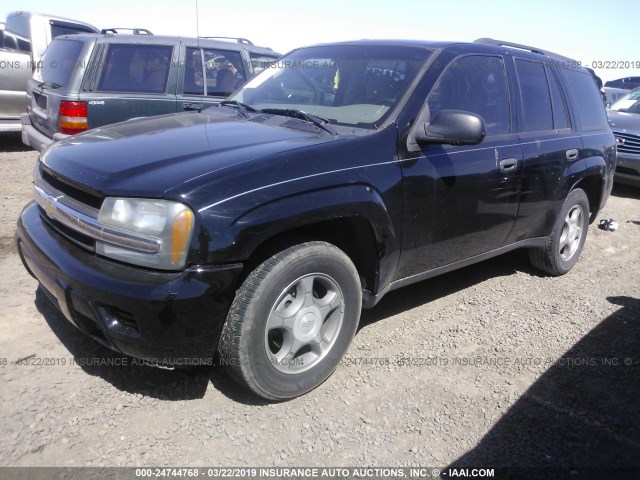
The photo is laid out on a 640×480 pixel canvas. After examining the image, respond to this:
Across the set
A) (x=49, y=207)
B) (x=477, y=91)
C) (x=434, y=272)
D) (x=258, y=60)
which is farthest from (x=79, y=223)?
(x=258, y=60)

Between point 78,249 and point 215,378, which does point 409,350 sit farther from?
point 78,249

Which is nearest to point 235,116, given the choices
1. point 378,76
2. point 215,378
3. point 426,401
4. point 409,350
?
point 378,76

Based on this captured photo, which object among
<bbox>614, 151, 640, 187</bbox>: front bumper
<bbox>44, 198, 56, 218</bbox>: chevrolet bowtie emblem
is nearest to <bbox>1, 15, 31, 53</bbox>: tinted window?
<bbox>44, 198, 56, 218</bbox>: chevrolet bowtie emblem

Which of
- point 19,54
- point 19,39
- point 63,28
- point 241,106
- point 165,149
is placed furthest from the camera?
point 63,28

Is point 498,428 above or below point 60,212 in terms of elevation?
below

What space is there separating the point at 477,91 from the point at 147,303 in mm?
2516

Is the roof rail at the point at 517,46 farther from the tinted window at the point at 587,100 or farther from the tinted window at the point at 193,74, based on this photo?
the tinted window at the point at 193,74

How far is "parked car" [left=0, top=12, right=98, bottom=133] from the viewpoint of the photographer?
764 centimetres

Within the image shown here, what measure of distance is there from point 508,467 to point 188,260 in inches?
67.7

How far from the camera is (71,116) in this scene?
5.38m

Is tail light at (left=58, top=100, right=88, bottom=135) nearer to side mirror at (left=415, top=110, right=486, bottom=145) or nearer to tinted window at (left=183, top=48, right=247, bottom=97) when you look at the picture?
tinted window at (left=183, top=48, right=247, bottom=97)

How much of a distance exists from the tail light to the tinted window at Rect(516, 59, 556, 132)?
13.7 feet

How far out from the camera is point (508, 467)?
242 centimetres

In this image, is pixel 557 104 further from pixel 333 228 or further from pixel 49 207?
pixel 49 207
